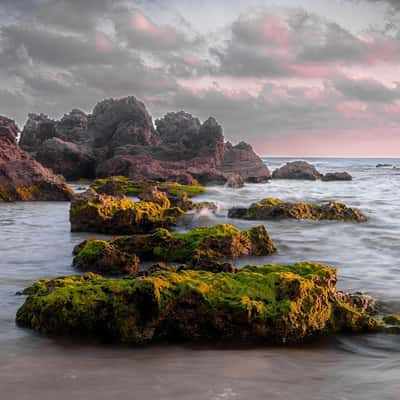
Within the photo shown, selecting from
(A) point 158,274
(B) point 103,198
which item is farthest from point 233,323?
(B) point 103,198

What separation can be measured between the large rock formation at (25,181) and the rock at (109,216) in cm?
1103

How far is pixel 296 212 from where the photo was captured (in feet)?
55.2

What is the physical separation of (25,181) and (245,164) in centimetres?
3151

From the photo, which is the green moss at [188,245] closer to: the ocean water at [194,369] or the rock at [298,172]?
the ocean water at [194,369]

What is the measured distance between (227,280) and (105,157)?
4462 centimetres

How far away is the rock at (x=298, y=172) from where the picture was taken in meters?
54.8

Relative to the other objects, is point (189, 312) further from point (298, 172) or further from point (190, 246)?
point (298, 172)

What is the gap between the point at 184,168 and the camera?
44.8m

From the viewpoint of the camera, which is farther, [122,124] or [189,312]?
[122,124]

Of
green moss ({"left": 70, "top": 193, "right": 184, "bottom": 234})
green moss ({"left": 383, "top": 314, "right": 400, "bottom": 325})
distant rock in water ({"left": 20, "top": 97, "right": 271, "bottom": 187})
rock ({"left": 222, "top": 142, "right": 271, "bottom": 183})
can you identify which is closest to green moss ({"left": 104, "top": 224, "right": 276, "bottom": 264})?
green moss ({"left": 70, "top": 193, "right": 184, "bottom": 234})

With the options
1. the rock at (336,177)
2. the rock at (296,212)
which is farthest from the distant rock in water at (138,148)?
the rock at (296,212)

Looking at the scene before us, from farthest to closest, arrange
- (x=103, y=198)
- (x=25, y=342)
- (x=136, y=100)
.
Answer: (x=136, y=100) → (x=103, y=198) → (x=25, y=342)

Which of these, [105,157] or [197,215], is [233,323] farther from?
[105,157]

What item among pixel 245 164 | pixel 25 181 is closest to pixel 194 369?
pixel 25 181
